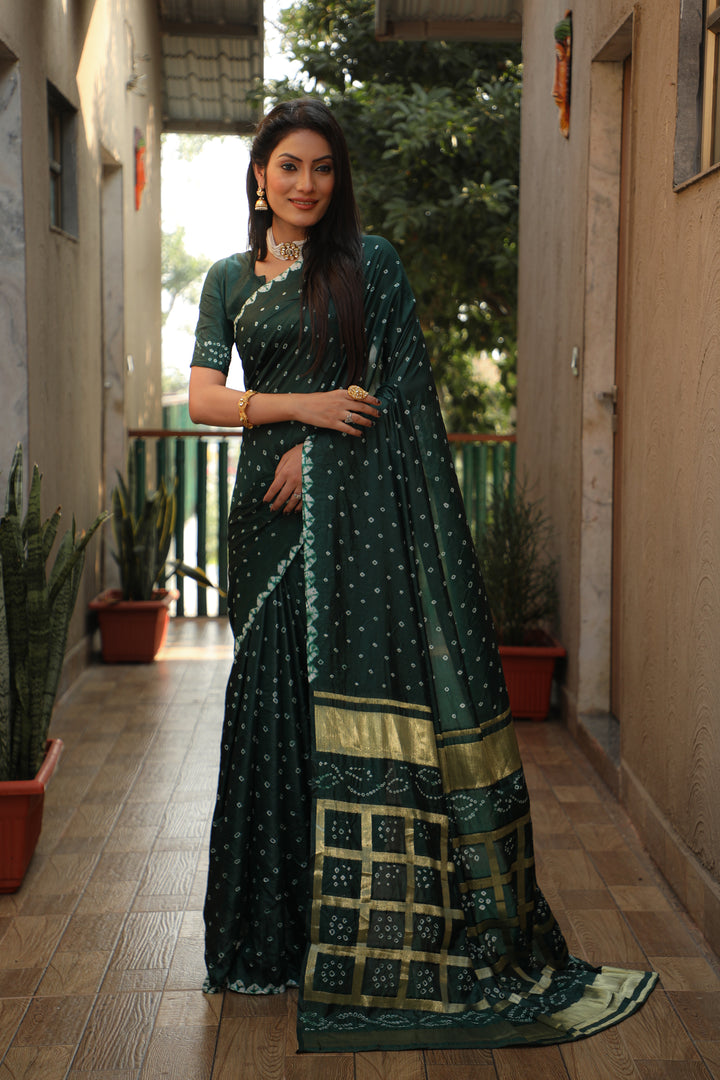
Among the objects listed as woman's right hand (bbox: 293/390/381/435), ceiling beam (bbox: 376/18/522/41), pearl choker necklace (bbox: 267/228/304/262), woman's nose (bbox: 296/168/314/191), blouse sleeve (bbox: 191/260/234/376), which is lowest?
woman's right hand (bbox: 293/390/381/435)

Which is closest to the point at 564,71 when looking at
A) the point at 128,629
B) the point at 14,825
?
the point at 128,629

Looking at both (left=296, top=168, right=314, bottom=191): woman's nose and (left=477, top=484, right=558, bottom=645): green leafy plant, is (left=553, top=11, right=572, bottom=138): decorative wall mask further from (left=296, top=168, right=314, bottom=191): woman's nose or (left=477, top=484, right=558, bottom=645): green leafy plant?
(left=296, top=168, right=314, bottom=191): woman's nose

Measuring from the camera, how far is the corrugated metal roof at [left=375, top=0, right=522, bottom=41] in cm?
575

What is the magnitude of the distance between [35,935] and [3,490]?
165 cm

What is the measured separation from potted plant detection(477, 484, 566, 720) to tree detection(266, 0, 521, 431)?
303 centimetres

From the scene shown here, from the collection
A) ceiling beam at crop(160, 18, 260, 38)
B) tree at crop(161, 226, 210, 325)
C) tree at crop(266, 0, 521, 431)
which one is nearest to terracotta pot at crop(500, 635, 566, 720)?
tree at crop(266, 0, 521, 431)

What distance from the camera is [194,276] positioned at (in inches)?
800

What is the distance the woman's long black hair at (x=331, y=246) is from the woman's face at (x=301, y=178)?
16 mm

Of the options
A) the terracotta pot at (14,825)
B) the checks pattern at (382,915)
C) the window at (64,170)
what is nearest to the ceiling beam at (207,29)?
the window at (64,170)

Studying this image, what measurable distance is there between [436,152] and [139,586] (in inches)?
140

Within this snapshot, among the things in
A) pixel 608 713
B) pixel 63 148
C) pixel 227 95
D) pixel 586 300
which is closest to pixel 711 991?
pixel 608 713

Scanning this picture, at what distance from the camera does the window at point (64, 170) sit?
15.9 feet

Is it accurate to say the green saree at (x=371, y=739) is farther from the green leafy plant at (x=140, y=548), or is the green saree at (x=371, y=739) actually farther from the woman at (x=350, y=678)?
the green leafy plant at (x=140, y=548)

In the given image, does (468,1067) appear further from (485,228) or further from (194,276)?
(194,276)
